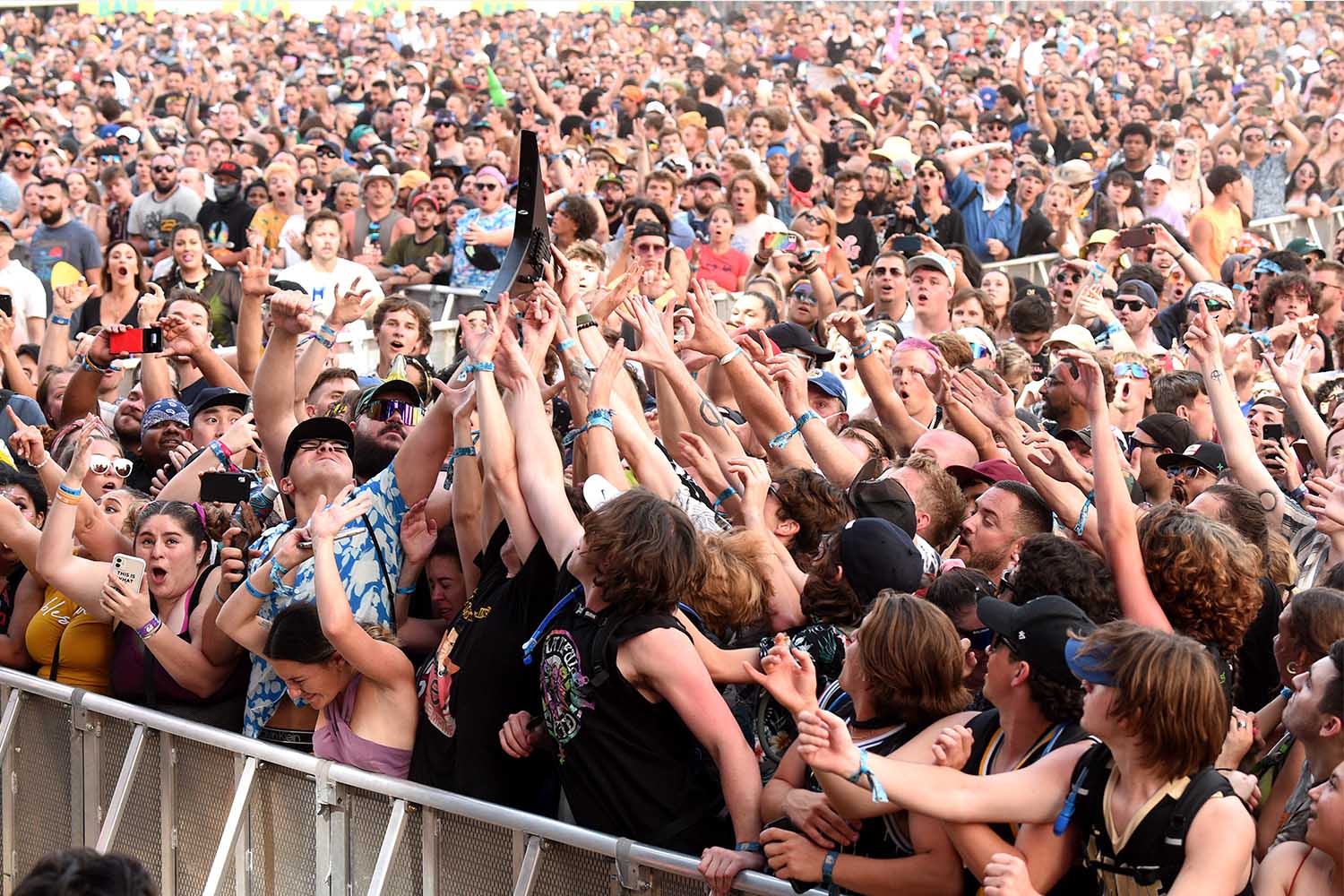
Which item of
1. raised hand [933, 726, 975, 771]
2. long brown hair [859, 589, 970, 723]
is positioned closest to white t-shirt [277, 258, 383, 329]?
long brown hair [859, 589, 970, 723]

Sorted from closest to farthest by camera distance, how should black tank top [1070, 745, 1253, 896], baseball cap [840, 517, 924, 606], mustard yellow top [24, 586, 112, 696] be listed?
1. black tank top [1070, 745, 1253, 896]
2. baseball cap [840, 517, 924, 606]
3. mustard yellow top [24, 586, 112, 696]

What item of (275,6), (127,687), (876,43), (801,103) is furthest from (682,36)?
(127,687)

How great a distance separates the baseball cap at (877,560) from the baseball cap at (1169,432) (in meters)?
2.13

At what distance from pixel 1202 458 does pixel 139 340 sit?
4728mm

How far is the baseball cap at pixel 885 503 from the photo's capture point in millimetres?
4758

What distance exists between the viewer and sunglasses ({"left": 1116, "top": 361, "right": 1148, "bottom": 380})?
7.23 meters

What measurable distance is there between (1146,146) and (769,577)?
1111 centimetres

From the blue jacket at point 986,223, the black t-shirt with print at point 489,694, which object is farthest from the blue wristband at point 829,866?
the blue jacket at point 986,223

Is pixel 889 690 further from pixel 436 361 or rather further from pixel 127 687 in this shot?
pixel 436 361

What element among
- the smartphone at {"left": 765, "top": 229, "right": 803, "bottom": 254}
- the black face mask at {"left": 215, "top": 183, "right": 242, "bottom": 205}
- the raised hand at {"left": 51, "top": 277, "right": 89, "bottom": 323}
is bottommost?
the black face mask at {"left": 215, "top": 183, "right": 242, "bottom": 205}

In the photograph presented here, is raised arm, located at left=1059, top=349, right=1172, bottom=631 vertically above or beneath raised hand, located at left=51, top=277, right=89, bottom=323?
above

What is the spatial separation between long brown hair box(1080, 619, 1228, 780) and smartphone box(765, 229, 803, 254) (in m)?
7.69

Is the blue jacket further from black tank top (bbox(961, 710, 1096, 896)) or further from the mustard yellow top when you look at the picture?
black tank top (bbox(961, 710, 1096, 896))

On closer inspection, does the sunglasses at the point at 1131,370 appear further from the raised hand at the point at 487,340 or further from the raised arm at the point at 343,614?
the raised arm at the point at 343,614
